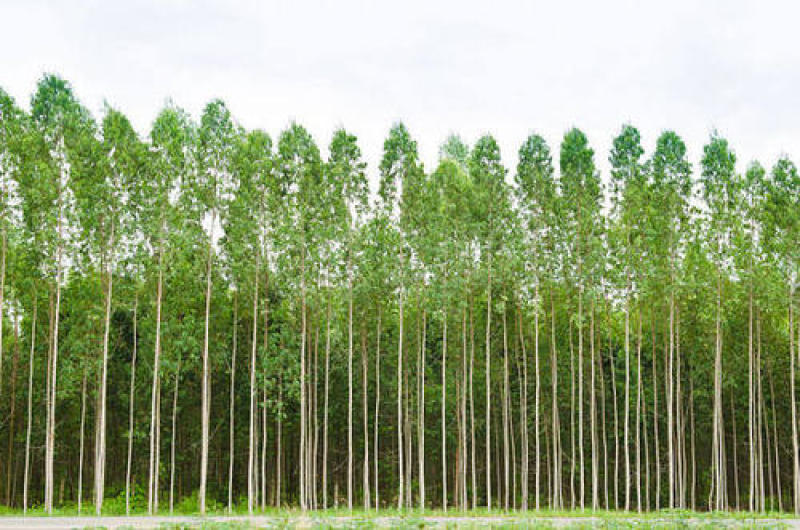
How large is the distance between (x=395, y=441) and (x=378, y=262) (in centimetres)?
1338

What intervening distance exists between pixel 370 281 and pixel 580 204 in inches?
348

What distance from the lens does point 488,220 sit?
29.2m

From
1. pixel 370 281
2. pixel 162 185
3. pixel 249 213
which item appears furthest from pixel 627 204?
pixel 162 185

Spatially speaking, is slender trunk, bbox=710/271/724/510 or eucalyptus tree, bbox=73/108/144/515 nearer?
eucalyptus tree, bbox=73/108/144/515

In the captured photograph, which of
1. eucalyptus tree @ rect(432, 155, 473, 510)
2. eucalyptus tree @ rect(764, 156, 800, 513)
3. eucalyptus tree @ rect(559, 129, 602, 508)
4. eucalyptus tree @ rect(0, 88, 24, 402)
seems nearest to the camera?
eucalyptus tree @ rect(0, 88, 24, 402)

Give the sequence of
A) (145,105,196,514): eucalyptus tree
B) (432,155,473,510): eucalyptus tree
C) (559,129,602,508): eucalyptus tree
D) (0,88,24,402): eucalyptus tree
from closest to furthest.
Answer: (0,88,24,402): eucalyptus tree → (145,105,196,514): eucalyptus tree → (432,155,473,510): eucalyptus tree → (559,129,602,508): eucalyptus tree

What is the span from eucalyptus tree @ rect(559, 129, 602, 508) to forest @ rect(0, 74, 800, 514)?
9 centimetres

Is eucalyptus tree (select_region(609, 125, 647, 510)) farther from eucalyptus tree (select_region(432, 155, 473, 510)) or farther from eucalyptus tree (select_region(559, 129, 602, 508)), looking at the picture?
eucalyptus tree (select_region(432, 155, 473, 510))

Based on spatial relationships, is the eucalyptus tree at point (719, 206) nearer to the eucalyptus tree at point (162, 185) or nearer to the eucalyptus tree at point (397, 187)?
the eucalyptus tree at point (397, 187)

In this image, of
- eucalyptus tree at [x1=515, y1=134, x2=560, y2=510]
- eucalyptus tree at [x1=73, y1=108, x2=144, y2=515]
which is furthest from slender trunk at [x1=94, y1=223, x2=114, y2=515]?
eucalyptus tree at [x1=515, y1=134, x2=560, y2=510]

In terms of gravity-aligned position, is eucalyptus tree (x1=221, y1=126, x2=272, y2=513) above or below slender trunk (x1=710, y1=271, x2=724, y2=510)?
above

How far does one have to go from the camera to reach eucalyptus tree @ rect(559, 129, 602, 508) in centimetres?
2873

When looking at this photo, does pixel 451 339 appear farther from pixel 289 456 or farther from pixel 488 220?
pixel 289 456

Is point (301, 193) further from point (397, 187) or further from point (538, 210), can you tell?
point (538, 210)
